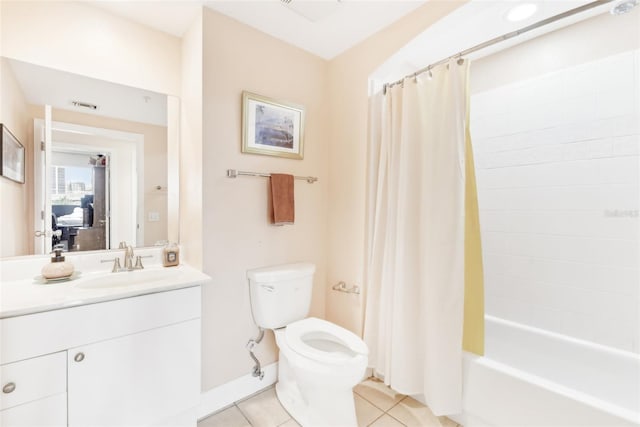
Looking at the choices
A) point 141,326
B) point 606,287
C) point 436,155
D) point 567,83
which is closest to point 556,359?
point 606,287

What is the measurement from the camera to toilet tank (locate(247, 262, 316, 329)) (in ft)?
5.45

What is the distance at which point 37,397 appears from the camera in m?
0.99

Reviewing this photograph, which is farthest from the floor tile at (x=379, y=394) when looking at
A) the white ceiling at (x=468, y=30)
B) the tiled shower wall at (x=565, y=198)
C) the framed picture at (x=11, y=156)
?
the framed picture at (x=11, y=156)

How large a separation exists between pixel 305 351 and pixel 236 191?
1.00 metres

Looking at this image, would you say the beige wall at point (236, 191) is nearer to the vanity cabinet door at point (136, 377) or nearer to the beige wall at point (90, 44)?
the vanity cabinet door at point (136, 377)

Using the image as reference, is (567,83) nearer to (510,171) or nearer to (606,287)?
(510,171)

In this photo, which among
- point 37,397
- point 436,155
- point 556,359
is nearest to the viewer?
Result: point 37,397

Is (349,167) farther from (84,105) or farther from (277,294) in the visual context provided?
(84,105)

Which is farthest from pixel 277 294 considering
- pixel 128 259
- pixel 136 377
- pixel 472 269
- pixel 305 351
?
pixel 472 269

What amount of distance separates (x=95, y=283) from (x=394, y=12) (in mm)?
2221

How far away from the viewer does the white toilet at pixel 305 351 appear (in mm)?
1343

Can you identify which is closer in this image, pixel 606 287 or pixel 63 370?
pixel 63 370

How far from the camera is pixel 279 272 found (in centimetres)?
169

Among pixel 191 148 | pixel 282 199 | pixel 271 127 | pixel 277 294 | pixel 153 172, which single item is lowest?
pixel 277 294
